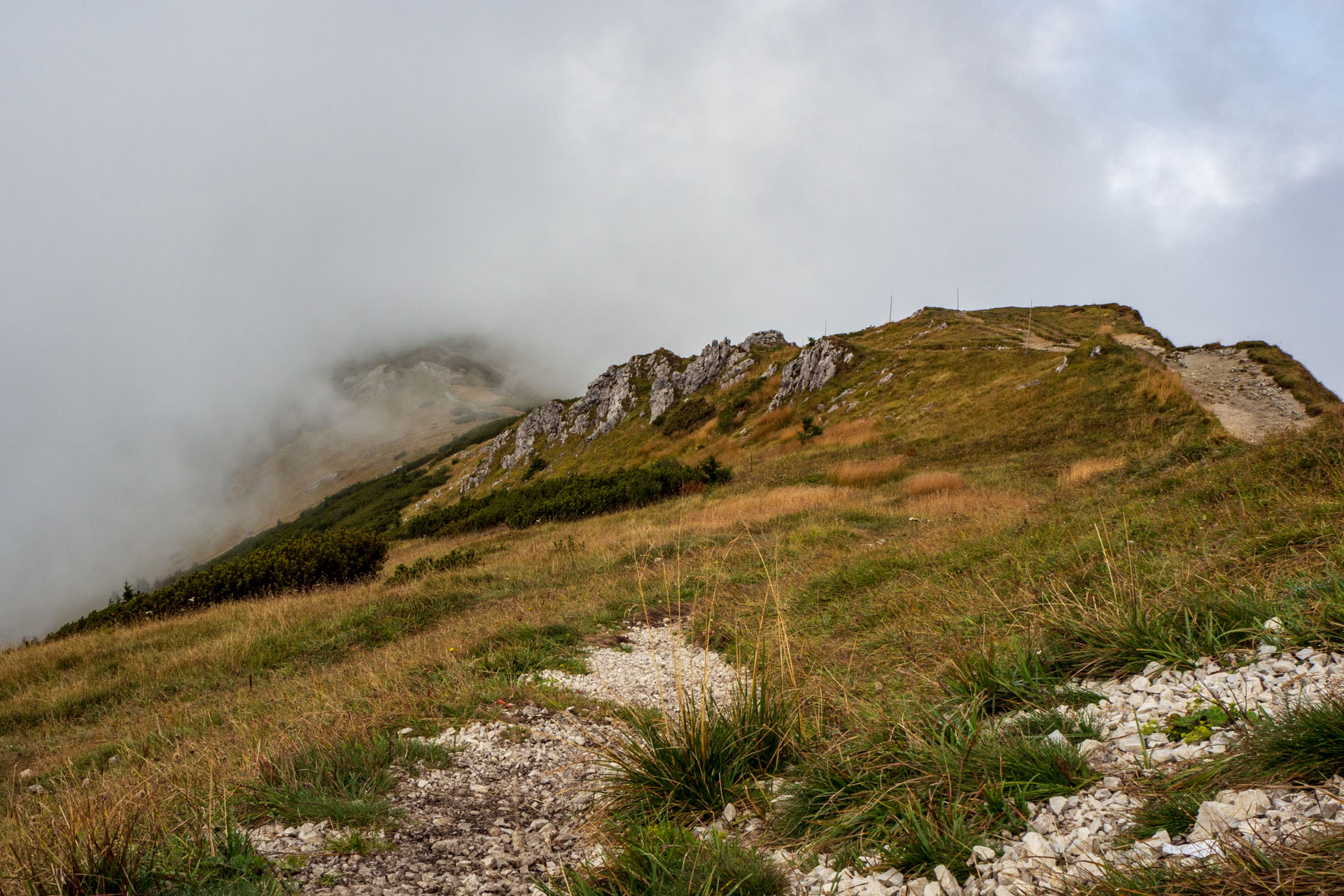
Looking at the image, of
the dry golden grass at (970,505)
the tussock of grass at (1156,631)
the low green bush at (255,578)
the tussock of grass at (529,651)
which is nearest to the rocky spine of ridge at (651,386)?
the dry golden grass at (970,505)

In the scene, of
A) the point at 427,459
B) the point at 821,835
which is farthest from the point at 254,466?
the point at 821,835

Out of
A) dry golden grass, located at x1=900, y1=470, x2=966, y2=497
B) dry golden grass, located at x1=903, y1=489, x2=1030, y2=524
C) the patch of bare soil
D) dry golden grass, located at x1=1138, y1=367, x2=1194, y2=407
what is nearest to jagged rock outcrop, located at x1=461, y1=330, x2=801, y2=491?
the patch of bare soil

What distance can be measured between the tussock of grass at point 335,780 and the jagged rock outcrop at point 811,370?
3905 cm

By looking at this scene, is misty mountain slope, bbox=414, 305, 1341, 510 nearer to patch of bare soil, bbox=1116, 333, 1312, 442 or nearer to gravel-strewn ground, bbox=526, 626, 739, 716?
patch of bare soil, bbox=1116, 333, 1312, 442

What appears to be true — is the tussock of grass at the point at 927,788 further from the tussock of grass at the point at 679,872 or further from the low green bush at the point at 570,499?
the low green bush at the point at 570,499

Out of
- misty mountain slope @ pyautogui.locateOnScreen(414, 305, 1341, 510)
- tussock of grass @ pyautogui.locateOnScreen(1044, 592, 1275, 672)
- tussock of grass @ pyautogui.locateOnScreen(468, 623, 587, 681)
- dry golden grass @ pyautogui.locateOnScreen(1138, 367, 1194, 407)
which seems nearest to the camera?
tussock of grass @ pyautogui.locateOnScreen(1044, 592, 1275, 672)

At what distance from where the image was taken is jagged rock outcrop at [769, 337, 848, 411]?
4256 cm

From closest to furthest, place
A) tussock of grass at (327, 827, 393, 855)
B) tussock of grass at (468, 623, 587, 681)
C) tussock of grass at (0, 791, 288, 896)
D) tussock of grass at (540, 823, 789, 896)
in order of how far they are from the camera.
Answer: tussock of grass at (540, 823, 789, 896)
tussock of grass at (0, 791, 288, 896)
tussock of grass at (327, 827, 393, 855)
tussock of grass at (468, 623, 587, 681)

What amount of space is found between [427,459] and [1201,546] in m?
105

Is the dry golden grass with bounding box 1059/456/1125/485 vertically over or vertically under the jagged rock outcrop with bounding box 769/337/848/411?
under

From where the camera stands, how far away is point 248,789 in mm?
4031

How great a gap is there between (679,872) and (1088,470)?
56.3 ft

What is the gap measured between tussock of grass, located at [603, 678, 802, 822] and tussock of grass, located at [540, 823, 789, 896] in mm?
410

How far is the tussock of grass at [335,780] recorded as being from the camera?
377 cm
